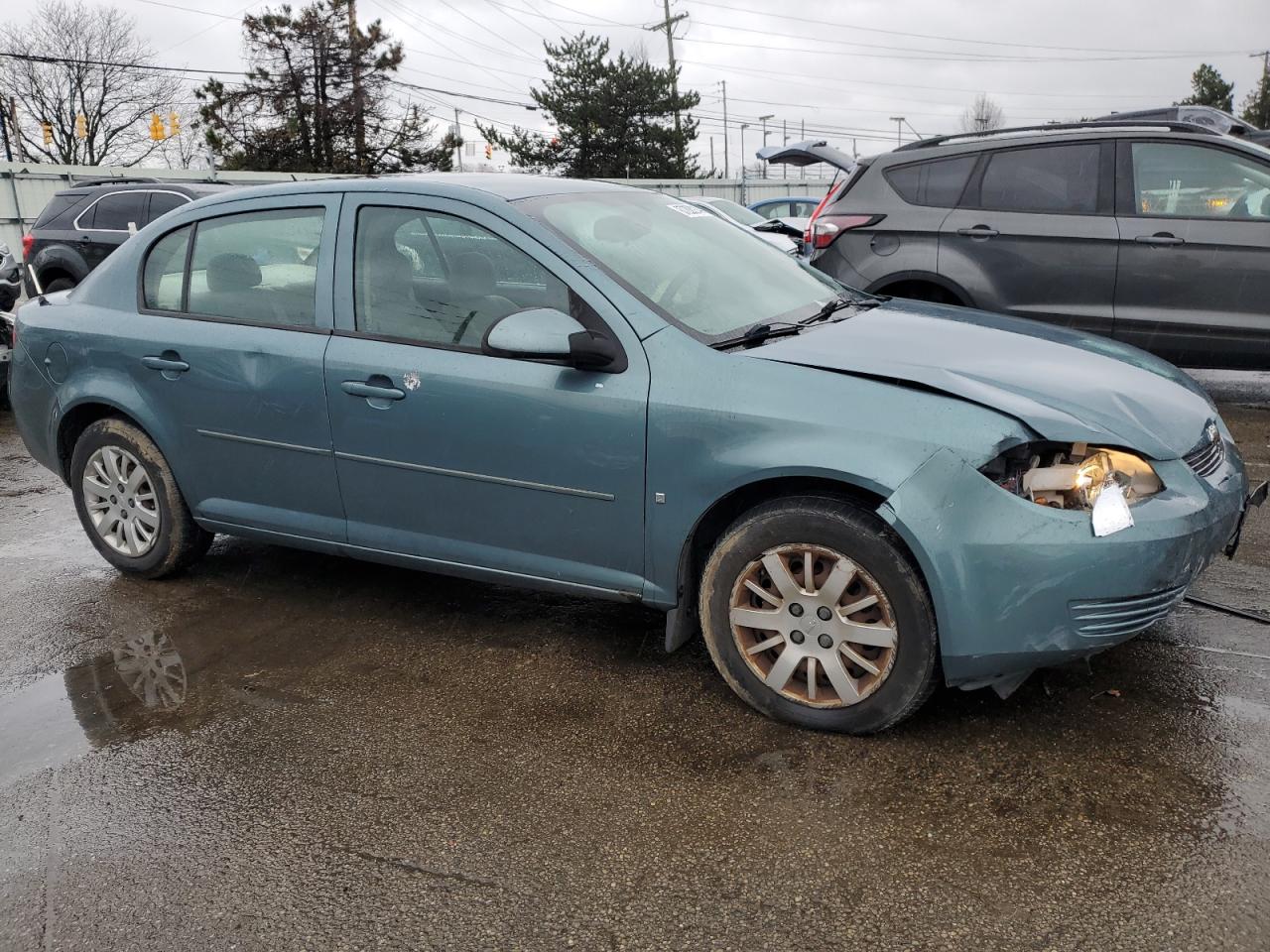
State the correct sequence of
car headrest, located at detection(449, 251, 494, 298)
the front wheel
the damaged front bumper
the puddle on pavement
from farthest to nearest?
car headrest, located at detection(449, 251, 494, 298)
the puddle on pavement
the front wheel
the damaged front bumper

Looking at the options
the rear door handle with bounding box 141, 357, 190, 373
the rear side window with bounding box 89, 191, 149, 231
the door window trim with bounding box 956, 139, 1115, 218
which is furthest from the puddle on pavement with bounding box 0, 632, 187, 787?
the rear side window with bounding box 89, 191, 149, 231

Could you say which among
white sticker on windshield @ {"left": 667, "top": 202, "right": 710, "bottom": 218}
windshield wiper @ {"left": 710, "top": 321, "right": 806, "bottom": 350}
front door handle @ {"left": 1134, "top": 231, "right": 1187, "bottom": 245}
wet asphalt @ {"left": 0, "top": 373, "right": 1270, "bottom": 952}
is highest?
white sticker on windshield @ {"left": 667, "top": 202, "right": 710, "bottom": 218}

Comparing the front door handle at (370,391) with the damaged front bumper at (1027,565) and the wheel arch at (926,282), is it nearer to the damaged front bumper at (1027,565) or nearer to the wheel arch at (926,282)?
the damaged front bumper at (1027,565)

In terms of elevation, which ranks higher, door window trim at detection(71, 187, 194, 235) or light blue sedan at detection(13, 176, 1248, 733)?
door window trim at detection(71, 187, 194, 235)

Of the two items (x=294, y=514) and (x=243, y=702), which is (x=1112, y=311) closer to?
(x=294, y=514)

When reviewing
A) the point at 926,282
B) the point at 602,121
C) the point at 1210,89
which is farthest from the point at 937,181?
the point at 1210,89

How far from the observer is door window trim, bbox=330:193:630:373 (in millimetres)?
3486

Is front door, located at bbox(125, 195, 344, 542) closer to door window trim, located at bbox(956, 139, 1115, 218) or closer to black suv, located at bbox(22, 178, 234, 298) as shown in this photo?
door window trim, located at bbox(956, 139, 1115, 218)

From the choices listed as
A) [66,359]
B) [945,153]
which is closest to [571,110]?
[945,153]

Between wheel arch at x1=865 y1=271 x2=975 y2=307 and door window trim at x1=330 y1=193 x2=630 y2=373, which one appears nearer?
door window trim at x1=330 y1=193 x2=630 y2=373

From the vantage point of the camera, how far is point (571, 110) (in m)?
40.7

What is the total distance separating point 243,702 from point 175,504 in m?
1.29

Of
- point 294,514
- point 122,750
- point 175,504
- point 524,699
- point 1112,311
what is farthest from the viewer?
point 1112,311

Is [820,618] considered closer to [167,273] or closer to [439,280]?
[439,280]
